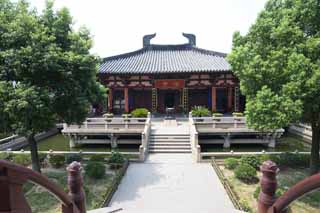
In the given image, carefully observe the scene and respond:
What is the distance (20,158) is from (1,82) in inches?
222

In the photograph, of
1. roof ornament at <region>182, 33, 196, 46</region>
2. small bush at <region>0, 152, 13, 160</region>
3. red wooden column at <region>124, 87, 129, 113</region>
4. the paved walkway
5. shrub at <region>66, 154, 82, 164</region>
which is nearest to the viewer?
the paved walkway

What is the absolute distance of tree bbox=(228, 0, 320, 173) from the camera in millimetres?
8414

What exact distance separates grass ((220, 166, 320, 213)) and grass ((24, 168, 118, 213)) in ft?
17.2

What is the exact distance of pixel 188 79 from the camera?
2341cm

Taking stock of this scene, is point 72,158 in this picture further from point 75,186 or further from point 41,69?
point 75,186

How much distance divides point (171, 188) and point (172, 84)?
14.4m

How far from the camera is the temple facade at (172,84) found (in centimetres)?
2300

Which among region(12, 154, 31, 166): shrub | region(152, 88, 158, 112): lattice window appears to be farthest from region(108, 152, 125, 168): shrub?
region(152, 88, 158, 112): lattice window

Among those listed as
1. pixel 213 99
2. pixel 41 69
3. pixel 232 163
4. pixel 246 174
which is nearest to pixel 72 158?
pixel 41 69

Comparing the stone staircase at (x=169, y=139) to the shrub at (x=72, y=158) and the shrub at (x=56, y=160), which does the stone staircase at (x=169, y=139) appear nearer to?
the shrub at (x=72, y=158)

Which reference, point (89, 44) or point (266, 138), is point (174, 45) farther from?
point (89, 44)

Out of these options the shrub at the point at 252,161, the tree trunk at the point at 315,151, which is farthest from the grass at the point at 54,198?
the tree trunk at the point at 315,151

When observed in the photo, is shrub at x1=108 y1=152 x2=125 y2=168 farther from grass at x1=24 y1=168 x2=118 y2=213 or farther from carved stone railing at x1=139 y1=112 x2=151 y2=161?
carved stone railing at x1=139 y1=112 x2=151 y2=161

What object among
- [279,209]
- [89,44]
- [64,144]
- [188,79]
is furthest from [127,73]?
[279,209]
